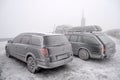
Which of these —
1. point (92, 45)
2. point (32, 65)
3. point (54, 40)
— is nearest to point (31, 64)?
point (32, 65)

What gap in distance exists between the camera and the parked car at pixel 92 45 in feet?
15.4

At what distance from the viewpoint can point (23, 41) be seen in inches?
171

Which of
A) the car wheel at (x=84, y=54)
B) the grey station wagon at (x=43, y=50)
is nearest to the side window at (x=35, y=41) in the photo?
the grey station wagon at (x=43, y=50)

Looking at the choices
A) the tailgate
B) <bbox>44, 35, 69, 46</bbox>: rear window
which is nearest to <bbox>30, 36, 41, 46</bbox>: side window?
<bbox>44, 35, 69, 46</bbox>: rear window

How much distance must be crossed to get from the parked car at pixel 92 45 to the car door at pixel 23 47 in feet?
9.95

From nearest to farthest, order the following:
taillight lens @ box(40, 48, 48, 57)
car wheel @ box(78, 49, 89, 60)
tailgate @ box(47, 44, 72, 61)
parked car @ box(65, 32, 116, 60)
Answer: taillight lens @ box(40, 48, 48, 57), tailgate @ box(47, 44, 72, 61), parked car @ box(65, 32, 116, 60), car wheel @ box(78, 49, 89, 60)

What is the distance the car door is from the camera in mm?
4061

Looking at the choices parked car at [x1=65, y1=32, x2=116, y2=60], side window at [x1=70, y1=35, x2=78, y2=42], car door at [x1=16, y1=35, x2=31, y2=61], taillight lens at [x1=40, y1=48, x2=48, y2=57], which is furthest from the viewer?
side window at [x1=70, y1=35, x2=78, y2=42]

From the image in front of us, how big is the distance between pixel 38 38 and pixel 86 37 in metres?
2.99

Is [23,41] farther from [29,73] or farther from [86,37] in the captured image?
[86,37]

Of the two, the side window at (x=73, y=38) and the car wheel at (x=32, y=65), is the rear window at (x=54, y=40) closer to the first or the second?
the car wheel at (x=32, y=65)

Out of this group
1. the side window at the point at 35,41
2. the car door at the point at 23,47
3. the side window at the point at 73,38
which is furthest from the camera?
the side window at the point at 73,38

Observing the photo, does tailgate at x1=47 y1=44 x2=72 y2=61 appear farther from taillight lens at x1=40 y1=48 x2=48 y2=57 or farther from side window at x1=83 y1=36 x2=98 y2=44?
side window at x1=83 y1=36 x2=98 y2=44

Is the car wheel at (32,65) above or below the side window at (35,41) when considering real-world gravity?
below
